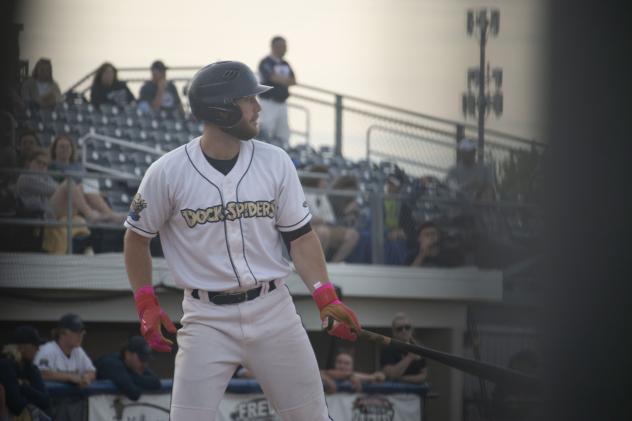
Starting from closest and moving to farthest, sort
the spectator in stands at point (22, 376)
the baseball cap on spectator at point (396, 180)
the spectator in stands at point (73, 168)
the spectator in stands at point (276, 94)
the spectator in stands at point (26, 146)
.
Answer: the spectator in stands at point (22, 376), the spectator in stands at point (26, 146), the spectator in stands at point (73, 168), the baseball cap on spectator at point (396, 180), the spectator in stands at point (276, 94)

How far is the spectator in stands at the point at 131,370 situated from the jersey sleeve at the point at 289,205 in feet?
11.9

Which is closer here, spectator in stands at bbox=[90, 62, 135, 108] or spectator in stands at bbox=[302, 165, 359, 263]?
spectator in stands at bbox=[302, 165, 359, 263]

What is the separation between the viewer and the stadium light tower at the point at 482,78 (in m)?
1.20

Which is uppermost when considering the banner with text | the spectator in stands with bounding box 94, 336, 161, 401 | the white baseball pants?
the white baseball pants

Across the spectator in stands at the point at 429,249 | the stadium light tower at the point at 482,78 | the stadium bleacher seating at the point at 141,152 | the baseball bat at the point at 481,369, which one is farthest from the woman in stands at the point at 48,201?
the stadium light tower at the point at 482,78

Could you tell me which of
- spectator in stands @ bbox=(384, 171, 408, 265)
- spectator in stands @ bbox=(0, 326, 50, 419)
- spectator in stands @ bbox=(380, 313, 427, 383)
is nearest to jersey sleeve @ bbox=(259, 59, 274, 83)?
spectator in stands @ bbox=(384, 171, 408, 265)

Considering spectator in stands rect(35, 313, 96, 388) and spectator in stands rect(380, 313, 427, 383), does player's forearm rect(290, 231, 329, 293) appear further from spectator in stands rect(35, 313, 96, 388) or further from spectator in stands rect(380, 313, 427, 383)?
spectator in stands rect(380, 313, 427, 383)

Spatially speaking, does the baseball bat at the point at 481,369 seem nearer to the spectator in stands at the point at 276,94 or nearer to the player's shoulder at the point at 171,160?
the player's shoulder at the point at 171,160

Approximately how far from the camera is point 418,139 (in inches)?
444

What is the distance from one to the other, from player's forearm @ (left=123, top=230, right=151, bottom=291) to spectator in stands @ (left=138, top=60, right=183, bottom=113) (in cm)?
920

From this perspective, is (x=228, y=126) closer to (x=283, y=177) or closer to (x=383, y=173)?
(x=283, y=177)

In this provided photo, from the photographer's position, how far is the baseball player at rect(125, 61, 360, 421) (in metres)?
3.60

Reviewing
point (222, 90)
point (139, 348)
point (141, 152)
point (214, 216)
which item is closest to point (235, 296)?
point (214, 216)

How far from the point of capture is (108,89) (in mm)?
11789
